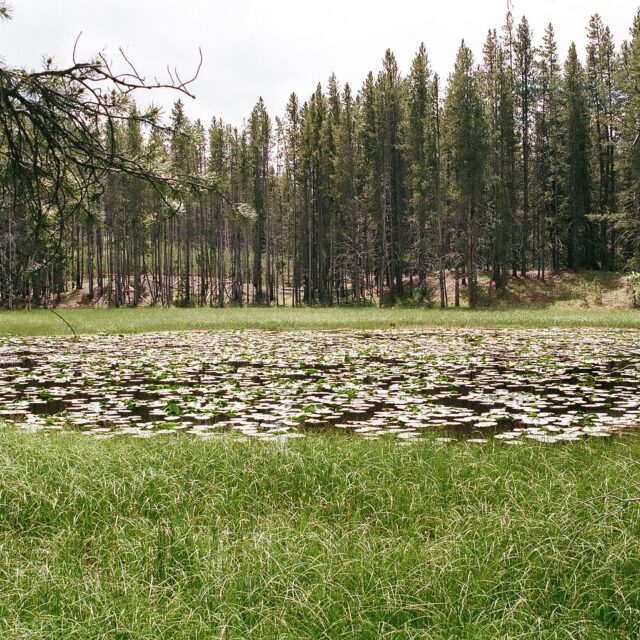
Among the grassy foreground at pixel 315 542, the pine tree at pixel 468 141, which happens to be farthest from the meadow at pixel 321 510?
the pine tree at pixel 468 141

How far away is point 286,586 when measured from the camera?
3.24 metres

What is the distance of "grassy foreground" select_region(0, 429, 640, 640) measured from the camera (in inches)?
118

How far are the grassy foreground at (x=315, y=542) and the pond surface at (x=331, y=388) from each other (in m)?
1.05

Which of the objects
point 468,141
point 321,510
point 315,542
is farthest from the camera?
point 468,141

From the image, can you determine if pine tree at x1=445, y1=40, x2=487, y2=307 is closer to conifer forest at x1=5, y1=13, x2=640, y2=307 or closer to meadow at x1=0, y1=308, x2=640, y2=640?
conifer forest at x1=5, y1=13, x2=640, y2=307

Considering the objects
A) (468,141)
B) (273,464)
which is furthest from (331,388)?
(468,141)

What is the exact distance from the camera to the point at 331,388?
961 cm

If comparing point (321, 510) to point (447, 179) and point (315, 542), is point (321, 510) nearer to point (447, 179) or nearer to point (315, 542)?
point (315, 542)

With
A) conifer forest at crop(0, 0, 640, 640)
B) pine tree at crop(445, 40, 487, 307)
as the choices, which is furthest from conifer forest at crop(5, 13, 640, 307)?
conifer forest at crop(0, 0, 640, 640)

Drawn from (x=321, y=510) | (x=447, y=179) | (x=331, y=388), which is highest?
(x=447, y=179)

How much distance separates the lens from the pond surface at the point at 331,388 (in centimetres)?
718

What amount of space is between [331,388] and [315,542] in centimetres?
579

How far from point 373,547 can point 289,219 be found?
189 ft

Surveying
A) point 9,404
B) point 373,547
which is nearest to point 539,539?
point 373,547
